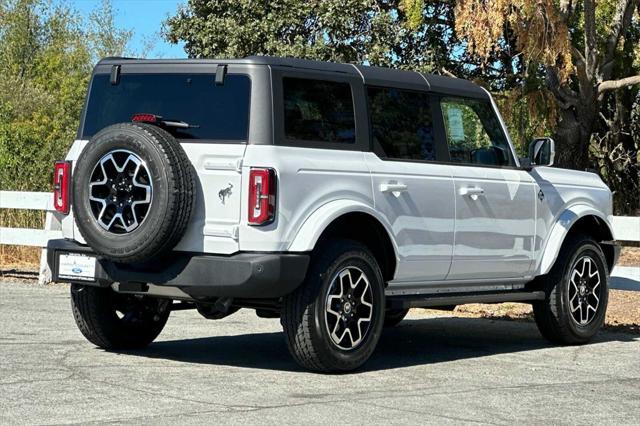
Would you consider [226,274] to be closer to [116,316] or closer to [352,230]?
[352,230]

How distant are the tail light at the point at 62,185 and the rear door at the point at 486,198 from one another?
2.82 meters

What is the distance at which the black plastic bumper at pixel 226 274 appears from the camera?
26.4 ft

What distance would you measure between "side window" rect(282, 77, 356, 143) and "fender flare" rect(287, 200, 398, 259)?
468 millimetres

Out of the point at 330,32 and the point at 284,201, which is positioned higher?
the point at 330,32

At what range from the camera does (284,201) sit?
26.8 feet

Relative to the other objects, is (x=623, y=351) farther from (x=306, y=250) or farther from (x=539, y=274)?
(x=306, y=250)

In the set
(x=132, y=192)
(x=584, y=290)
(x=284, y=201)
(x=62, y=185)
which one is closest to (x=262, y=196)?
(x=284, y=201)

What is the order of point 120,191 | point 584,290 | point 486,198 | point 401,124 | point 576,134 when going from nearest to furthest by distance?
1. point 120,191
2. point 401,124
3. point 486,198
4. point 584,290
5. point 576,134

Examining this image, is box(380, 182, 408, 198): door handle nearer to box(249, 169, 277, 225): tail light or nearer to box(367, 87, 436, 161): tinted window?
box(367, 87, 436, 161): tinted window

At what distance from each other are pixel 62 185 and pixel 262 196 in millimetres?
1713

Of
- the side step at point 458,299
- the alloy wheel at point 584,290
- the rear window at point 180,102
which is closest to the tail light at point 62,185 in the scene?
the rear window at point 180,102

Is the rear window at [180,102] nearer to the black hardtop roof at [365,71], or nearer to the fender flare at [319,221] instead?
the black hardtop roof at [365,71]

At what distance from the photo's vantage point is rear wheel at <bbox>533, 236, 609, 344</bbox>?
35.0 ft

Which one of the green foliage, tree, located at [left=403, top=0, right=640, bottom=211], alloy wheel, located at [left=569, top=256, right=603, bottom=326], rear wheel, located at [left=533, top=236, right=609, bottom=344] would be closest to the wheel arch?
rear wheel, located at [left=533, top=236, right=609, bottom=344]
